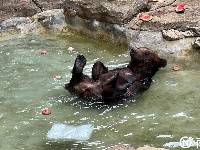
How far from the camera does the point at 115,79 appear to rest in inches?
209

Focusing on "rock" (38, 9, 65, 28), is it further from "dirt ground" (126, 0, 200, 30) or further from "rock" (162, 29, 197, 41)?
"rock" (162, 29, 197, 41)

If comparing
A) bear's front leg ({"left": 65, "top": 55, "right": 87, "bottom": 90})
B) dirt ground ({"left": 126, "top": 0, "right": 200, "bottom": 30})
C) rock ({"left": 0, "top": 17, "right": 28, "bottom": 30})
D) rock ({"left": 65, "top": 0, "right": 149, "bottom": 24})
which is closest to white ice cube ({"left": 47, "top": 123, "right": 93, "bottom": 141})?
bear's front leg ({"left": 65, "top": 55, "right": 87, "bottom": 90})

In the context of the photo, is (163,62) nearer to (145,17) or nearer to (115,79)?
(115,79)

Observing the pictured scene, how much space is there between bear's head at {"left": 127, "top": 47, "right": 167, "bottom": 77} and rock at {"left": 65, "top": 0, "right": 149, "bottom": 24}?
1.58m

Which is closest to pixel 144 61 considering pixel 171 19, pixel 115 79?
pixel 115 79

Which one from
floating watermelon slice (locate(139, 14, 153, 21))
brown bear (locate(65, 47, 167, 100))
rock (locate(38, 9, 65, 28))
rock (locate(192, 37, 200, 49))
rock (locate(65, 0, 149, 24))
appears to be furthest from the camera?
rock (locate(38, 9, 65, 28))

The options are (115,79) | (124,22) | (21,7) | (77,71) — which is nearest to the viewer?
(115,79)

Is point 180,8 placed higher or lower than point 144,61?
higher

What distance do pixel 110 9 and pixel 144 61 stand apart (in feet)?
6.21

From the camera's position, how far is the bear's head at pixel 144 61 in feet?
20.0

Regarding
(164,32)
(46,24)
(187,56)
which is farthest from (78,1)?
(187,56)

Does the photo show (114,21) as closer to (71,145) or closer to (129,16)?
(129,16)

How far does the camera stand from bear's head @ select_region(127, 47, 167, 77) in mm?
6102

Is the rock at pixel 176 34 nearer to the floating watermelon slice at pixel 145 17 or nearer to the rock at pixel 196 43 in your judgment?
the rock at pixel 196 43
